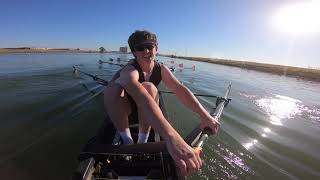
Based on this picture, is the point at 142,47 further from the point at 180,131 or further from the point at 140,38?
the point at 180,131

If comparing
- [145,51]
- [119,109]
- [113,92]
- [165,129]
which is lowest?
[119,109]

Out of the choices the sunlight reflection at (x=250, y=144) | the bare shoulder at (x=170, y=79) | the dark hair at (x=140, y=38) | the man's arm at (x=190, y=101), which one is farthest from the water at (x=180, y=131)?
the dark hair at (x=140, y=38)

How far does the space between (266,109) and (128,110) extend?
937cm

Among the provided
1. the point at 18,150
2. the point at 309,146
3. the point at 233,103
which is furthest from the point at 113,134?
the point at 233,103

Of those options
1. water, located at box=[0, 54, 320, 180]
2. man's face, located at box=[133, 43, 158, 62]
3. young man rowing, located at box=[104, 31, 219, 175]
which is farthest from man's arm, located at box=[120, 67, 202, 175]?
water, located at box=[0, 54, 320, 180]

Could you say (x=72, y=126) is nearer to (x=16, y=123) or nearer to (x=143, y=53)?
(x=16, y=123)

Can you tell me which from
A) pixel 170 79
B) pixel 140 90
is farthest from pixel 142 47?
pixel 140 90

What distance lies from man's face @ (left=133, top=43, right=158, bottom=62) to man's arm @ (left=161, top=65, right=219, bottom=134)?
596 mm

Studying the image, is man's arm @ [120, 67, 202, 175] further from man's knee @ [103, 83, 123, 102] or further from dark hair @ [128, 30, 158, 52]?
dark hair @ [128, 30, 158, 52]

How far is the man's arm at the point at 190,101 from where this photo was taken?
4523mm

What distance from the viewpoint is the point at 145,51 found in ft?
14.9

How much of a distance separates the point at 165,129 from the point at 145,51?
1.78m

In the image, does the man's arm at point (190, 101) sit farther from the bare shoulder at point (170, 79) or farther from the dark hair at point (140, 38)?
the dark hair at point (140, 38)

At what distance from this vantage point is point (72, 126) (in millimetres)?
7754
